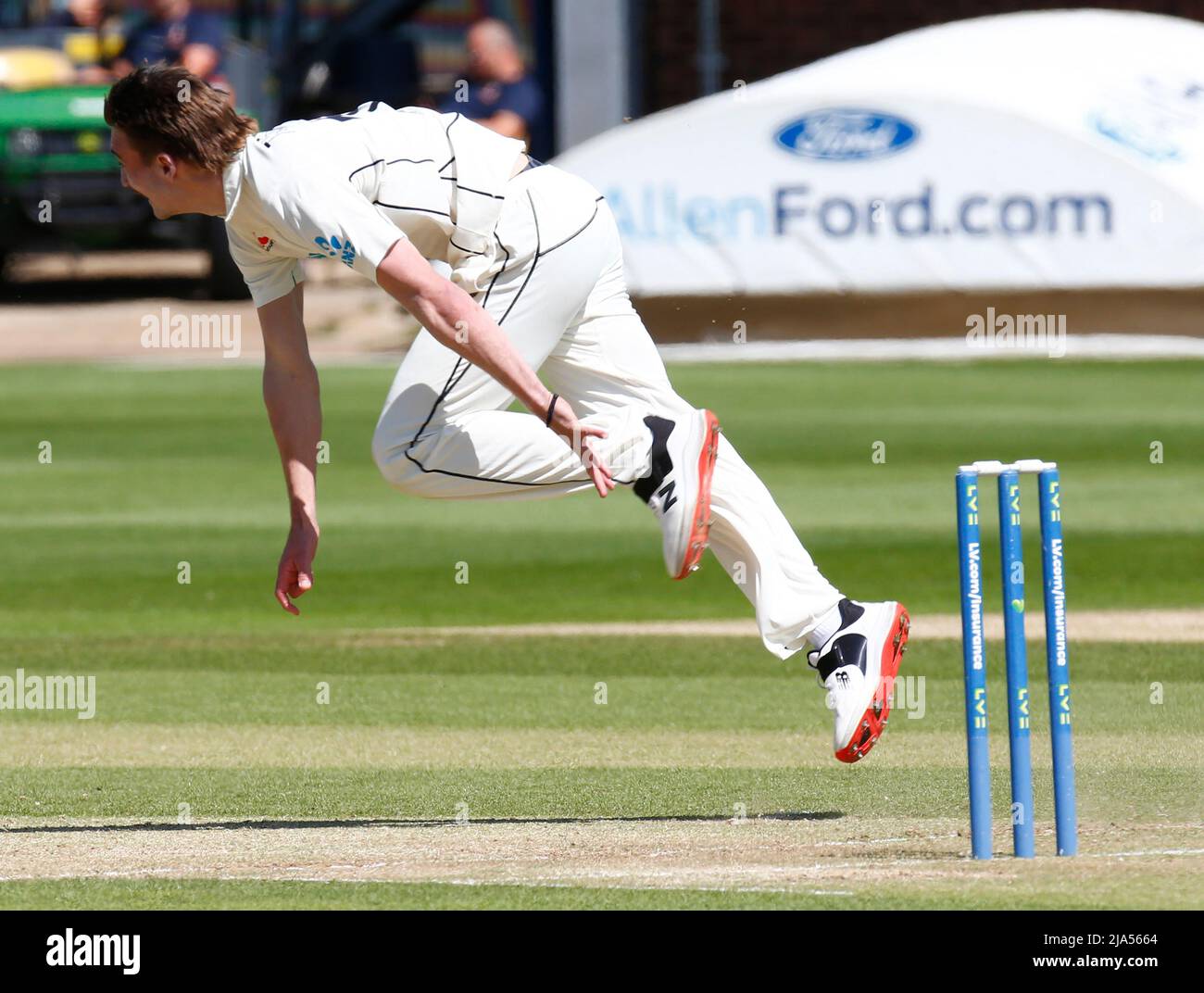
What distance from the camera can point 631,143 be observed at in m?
18.2

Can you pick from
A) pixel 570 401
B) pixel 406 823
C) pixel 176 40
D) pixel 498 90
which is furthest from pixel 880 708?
pixel 176 40

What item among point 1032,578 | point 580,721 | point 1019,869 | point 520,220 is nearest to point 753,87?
point 1032,578

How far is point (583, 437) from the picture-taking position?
564 centimetres

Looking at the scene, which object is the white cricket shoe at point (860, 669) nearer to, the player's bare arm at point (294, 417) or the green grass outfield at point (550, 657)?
the green grass outfield at point (550, 657)

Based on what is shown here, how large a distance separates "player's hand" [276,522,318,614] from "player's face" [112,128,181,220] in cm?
92

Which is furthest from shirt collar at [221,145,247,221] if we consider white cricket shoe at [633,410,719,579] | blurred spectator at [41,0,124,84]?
blurred spectator at [41,0,124,84]

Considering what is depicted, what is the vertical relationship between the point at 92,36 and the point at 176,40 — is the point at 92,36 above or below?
below

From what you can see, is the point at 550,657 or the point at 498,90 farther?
the point at 498,90

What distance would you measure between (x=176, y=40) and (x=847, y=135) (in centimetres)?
648

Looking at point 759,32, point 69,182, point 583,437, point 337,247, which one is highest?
point 337,247

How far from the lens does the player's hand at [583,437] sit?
557 centimetres

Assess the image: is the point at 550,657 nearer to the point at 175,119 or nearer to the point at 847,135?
the point at 175,119

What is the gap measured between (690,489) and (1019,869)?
133 cm

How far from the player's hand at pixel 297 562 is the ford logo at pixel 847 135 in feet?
40.5
